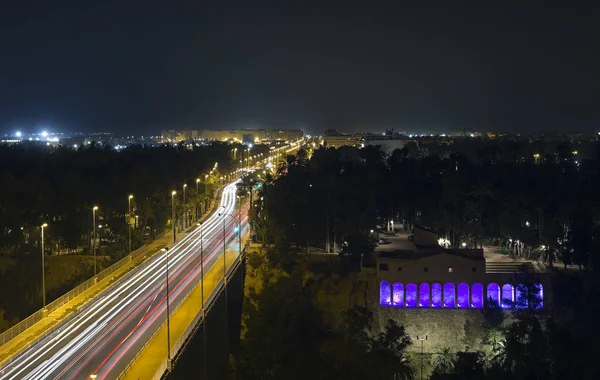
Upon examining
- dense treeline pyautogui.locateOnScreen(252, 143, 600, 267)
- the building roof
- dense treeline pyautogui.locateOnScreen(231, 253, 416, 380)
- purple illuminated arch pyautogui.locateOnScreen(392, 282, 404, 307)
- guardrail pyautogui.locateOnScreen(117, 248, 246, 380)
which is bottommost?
dense treeline pyautogui.locateOnScreen(231, 253, 416, 380)

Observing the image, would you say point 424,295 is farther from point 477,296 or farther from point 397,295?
point 477,296

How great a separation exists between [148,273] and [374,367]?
13427 mm

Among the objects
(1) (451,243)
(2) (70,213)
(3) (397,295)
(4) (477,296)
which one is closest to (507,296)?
(4) (477,296)

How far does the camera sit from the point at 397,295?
34344 millimetres

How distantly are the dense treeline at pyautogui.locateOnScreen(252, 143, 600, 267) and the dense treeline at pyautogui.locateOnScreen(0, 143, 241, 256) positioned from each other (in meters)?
9.16

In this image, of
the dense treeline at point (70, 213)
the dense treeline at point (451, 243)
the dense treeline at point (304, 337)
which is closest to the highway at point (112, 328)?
the dense treeline at point (304, 337)

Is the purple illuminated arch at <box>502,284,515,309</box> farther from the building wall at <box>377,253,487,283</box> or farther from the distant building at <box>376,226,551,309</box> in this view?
the building wall at <box>377,253,487,283</box>

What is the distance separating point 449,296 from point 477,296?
1.50m

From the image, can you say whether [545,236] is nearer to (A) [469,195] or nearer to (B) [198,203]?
(A) [469,195]

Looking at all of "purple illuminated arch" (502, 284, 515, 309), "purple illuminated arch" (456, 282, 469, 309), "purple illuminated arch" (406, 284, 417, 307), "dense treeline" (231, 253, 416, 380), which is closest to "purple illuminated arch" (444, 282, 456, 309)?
"purple illuminated arch" (456, 282, 469, 309)

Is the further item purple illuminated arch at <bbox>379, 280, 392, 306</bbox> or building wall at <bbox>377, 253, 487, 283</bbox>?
purple illuminated arch at <bbox>379, 280, 392, 306</bbox>

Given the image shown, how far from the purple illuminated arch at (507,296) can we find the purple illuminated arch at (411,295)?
4.69m

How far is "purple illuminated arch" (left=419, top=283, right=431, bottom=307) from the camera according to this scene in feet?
111

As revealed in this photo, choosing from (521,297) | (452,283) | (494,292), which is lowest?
(521,297)
